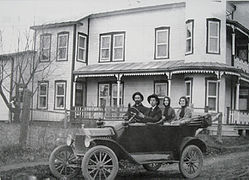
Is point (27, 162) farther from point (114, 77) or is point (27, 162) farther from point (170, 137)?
point (114, 77)

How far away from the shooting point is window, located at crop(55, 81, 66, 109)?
742 inches

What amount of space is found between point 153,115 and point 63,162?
6.07 ft

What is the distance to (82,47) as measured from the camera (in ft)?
63.4

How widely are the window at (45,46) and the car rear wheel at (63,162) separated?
1281 cm

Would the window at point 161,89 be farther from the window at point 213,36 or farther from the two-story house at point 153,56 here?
the window at point 213,36

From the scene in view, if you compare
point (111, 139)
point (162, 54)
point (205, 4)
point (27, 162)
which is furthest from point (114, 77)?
point (111, 139)

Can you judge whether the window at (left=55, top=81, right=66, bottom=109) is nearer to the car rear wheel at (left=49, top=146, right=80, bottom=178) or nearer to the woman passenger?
the woman passenger

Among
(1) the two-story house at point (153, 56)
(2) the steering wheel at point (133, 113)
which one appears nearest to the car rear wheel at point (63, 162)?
(2) the steering wheel at point (133, 113)

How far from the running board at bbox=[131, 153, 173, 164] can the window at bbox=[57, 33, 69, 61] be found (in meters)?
12.7

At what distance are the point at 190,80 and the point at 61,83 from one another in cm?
662

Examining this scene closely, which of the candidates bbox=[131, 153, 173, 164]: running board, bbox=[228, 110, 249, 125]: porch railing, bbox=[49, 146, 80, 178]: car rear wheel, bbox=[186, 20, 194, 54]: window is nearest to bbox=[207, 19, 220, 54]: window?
bbox=[186, 20, 194, 54]: window

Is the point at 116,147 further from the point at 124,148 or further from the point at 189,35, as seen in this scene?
the point at 189,35

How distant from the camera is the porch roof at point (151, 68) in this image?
15023 millimetres

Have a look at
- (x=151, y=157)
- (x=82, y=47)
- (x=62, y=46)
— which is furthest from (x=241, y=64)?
(x=151, y=157)
